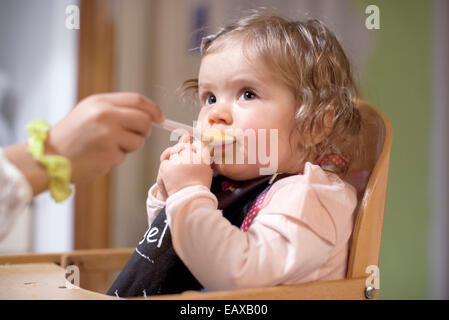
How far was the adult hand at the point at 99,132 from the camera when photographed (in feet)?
1.63

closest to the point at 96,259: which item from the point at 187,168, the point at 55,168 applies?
the point at 187,168

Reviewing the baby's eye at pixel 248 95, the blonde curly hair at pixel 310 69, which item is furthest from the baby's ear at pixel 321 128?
the baby's eye at pixel 248 95

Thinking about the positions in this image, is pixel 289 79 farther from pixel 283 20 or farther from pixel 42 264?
pixel 42 264

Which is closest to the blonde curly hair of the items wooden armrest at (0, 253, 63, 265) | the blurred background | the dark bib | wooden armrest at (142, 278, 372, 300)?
the dark bib

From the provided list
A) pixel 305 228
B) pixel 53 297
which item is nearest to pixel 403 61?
pixel 305 228

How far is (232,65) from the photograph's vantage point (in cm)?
75

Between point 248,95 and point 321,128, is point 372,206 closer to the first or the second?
point 321,128

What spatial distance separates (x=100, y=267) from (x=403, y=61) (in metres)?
1.42

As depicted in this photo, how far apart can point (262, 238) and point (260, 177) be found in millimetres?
187

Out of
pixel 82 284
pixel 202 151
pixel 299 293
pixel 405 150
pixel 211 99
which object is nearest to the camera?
pixel 299 293

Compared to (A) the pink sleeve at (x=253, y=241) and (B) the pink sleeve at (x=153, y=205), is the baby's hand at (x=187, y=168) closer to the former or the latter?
(A) the pink sleeve at (x=253, y=241)

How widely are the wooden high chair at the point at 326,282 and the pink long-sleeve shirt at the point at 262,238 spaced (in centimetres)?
3

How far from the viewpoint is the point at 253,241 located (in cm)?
61
